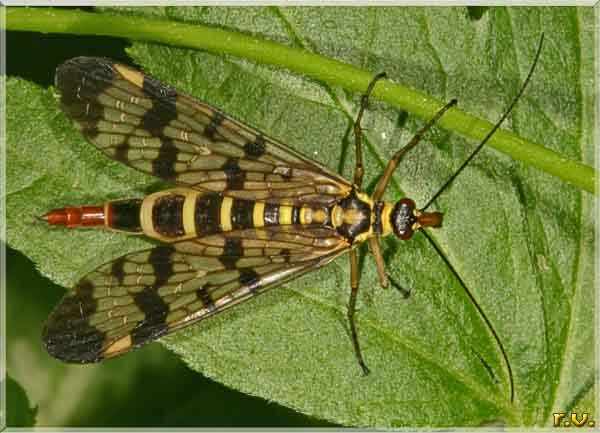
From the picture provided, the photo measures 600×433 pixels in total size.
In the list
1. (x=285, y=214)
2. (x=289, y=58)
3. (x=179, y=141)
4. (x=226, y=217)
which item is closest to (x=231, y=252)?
(x=226, y=217)

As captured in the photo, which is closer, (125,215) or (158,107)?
(125,215)

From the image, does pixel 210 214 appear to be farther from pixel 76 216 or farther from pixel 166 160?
pixel 76 216

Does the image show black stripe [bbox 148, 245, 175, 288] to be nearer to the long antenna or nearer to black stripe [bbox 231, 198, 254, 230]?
black stripe [bbox 231, 198, 254, 230]

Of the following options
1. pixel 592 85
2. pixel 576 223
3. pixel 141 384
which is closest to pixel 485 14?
pixel 592 85

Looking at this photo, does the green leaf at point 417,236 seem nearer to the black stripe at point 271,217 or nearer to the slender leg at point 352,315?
the slender leg at point 352,315

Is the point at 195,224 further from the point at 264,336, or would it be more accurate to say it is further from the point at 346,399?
the point at 346,399

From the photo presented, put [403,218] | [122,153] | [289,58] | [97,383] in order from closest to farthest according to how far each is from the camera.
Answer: [289,58]
[403,218]
[122,153]
[97,383]

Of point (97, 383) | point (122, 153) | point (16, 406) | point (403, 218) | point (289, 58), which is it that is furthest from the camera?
point (97, 383)
